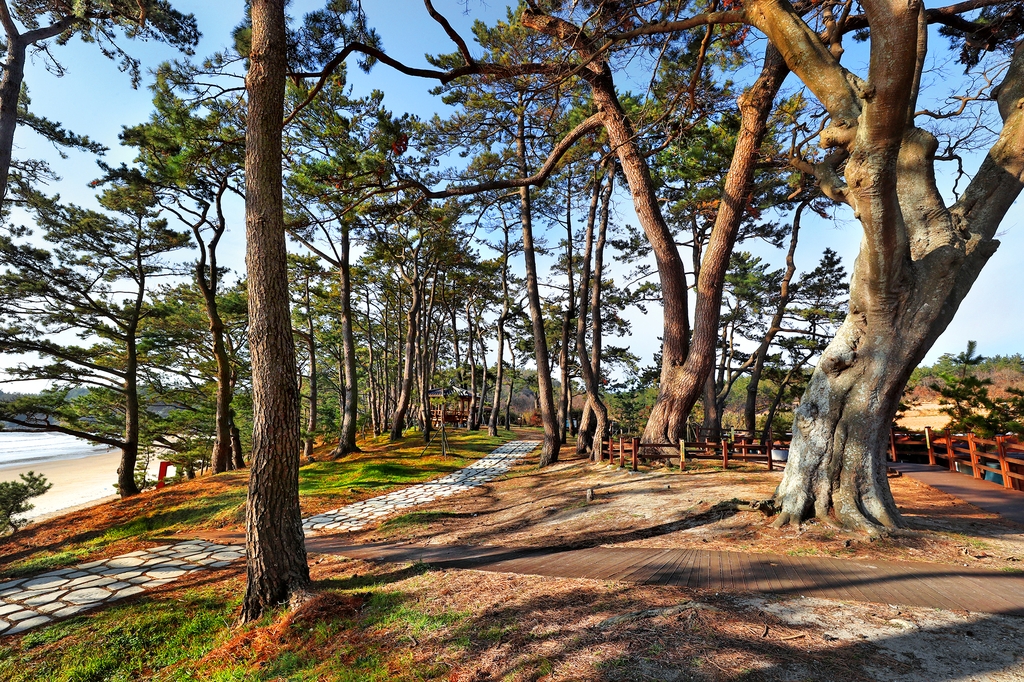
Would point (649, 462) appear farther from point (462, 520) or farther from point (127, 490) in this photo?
point (127, 490)

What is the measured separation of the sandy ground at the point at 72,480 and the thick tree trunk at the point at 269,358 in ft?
57.7

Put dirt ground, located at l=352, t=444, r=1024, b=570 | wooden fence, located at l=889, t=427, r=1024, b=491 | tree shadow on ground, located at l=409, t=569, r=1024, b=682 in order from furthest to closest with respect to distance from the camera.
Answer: wooden fence, located at l=889, t=427, r=1024, b=491 → dirt ground, located at l=352, t=444, r=1024, b=570 → tree shadow on ground, located at l=409, t=569, r=1024, b=682

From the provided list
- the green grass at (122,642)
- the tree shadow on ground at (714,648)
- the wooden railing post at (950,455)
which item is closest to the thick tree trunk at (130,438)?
the green grass at (122,642)

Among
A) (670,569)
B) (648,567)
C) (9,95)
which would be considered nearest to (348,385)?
(9,95)

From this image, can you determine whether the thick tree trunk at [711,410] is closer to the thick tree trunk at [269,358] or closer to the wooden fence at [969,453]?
the wooden fence at [969,453]

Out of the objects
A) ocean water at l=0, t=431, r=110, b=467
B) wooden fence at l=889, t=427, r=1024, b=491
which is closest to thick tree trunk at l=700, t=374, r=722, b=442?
wooden fence at l=889, t=427, r=1024, b=491

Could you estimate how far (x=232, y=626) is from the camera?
3.66 metres

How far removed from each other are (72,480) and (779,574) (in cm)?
3667

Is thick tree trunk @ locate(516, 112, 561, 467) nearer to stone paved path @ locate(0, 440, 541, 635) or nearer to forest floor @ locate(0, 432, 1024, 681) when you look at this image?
stone paved path @ locate(0, 440, 541, 635)

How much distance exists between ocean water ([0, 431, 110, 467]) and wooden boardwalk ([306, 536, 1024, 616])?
33.1m

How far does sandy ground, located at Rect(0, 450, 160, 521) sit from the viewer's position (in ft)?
64.3

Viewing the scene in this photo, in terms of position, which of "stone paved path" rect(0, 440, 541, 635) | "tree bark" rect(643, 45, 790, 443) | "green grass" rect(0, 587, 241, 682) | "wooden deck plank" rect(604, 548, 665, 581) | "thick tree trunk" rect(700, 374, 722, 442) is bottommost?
"stone paved path" rect(0, 440, 541, 635)

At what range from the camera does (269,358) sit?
3977 mm

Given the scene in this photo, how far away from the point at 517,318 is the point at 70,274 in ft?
58.4
